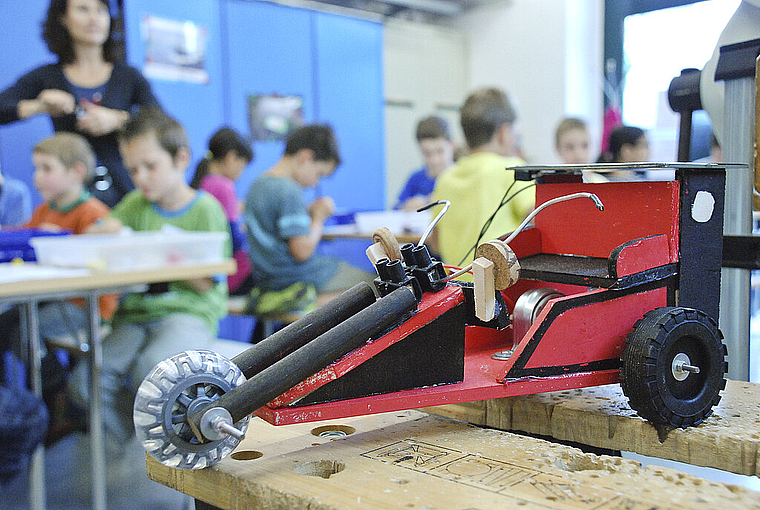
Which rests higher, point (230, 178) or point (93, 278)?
point (230, 178)

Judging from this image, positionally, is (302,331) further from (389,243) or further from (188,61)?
(188,61)

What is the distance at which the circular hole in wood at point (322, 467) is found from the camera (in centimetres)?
70

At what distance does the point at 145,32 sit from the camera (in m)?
3.62

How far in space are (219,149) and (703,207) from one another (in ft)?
10.5

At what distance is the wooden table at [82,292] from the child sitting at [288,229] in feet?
2.47

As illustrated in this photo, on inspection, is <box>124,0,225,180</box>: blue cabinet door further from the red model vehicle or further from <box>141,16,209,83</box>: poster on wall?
the red model vehicle

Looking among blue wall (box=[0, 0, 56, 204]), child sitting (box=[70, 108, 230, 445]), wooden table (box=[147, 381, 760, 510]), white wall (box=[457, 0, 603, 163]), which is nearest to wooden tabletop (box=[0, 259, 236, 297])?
child sitting (box=[70, 108, 230, 445])

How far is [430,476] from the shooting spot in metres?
0.65

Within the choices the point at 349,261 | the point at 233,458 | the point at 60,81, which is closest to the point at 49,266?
the point at 60,81

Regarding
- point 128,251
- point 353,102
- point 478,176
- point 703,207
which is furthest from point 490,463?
point 353,102

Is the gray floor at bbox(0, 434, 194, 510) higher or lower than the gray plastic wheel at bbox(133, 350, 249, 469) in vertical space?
lower

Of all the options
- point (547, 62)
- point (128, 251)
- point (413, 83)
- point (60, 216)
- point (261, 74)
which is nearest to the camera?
point (128, 251)

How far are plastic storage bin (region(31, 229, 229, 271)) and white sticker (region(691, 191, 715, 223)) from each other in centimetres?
167

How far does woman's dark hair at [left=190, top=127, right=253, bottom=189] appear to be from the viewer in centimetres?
375
